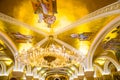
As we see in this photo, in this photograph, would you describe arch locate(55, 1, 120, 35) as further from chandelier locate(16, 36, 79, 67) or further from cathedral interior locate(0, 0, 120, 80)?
chandelier locate(16, 36, 79, 67)

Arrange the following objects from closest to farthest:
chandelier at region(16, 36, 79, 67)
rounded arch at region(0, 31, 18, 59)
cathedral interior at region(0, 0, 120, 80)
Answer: cathedral interior at region(0, 0, 120, 80) < chandelier at region(16, 36, 79, 67) < rounded arch at region(0, 31, 18, 59)

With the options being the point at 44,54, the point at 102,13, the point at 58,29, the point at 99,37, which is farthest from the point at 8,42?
the point at 102,13

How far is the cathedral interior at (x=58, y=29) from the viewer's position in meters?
6.73

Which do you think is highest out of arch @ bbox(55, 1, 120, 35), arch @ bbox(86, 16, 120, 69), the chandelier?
arch @ bbox(55, 1, 120, 35)

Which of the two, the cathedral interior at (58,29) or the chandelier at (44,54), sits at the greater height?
the cathedral interior at (58,29)

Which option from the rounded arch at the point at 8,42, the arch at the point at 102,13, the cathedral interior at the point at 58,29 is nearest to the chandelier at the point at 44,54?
the cathedral interior at the point at 58,29

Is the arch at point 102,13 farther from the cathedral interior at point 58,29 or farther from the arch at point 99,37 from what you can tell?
the arch at point 99,37

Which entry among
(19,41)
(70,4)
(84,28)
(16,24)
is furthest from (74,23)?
(19,41)

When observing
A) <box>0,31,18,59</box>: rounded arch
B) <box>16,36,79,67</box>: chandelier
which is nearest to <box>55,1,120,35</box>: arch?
<box>16,36,79,67</box>: chandelier

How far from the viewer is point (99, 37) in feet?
31.0

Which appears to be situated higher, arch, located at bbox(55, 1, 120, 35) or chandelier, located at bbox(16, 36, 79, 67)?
arch, located at bbox(55, 1, 120, 35)

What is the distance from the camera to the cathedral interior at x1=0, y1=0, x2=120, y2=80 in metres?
6.73

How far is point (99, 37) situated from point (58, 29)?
233 cm

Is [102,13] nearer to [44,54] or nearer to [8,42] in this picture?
[44,54]
